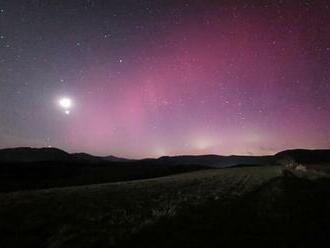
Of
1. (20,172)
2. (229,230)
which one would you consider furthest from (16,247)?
(20,172)

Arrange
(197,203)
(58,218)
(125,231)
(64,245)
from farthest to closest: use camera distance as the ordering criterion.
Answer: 1. (197,203)
2. (58,218)
3. (125,231)
4. (64,245)

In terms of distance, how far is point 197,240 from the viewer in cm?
1170

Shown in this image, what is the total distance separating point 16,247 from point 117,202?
1072 cm

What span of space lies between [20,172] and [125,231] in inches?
2944

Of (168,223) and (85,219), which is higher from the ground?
(85,219)

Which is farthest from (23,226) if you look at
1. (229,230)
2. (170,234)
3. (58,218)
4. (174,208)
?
(229,230)

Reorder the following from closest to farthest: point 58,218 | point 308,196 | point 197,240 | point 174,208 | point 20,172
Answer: point 197,240, point 58,218, point 174,208, point 308,196, point 20,172

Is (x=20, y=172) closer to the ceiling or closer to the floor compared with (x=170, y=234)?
closer to the ceiling

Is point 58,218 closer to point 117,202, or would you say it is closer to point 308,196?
point 117,202

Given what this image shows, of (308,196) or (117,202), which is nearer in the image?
(117,202)

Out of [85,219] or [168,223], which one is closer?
[168,223]

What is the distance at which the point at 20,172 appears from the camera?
78000 millimetres

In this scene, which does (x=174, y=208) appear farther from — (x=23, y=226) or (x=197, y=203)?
(x=23, y=226)

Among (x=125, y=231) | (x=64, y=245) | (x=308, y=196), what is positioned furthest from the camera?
(x=308, y=196)
